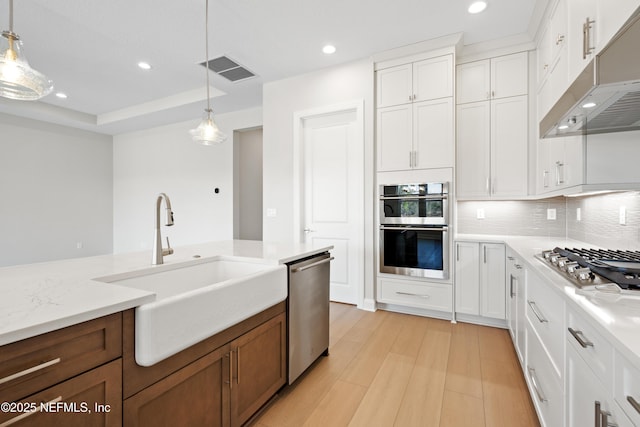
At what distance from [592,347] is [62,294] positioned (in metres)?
1.71

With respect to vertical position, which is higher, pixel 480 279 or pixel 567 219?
pixel 567 219

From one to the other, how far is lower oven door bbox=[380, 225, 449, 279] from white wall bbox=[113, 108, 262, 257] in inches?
125

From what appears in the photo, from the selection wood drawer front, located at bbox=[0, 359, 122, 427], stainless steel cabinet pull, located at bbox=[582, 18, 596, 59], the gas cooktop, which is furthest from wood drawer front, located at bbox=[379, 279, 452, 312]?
wood drawer front, located at bbox=[0, 359, 122, 427]

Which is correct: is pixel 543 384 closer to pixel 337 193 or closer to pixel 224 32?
pixel 337 193

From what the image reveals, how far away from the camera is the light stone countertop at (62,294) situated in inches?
29.3

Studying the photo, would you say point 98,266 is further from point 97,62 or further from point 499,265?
point 97,62

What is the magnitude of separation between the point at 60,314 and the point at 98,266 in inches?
31.4

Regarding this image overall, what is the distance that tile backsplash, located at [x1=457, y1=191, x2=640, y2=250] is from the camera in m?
1.81

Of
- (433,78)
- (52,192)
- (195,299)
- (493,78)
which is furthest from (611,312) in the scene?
(52,192)

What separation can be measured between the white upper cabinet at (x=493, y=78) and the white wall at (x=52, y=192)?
7.43 m

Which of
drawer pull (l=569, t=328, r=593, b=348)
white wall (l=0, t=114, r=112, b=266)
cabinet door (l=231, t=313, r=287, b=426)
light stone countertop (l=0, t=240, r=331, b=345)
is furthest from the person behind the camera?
white wall (l=0, t=114, r=112, b=266)

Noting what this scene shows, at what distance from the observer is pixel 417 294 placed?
3133 mm

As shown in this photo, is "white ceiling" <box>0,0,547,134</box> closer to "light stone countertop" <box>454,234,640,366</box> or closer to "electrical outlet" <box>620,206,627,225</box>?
"electrical outlet" <box>620,206,627,225</box>

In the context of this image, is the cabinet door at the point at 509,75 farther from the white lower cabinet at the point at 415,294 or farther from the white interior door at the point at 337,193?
the white lower cabinet at the point at 415,294
